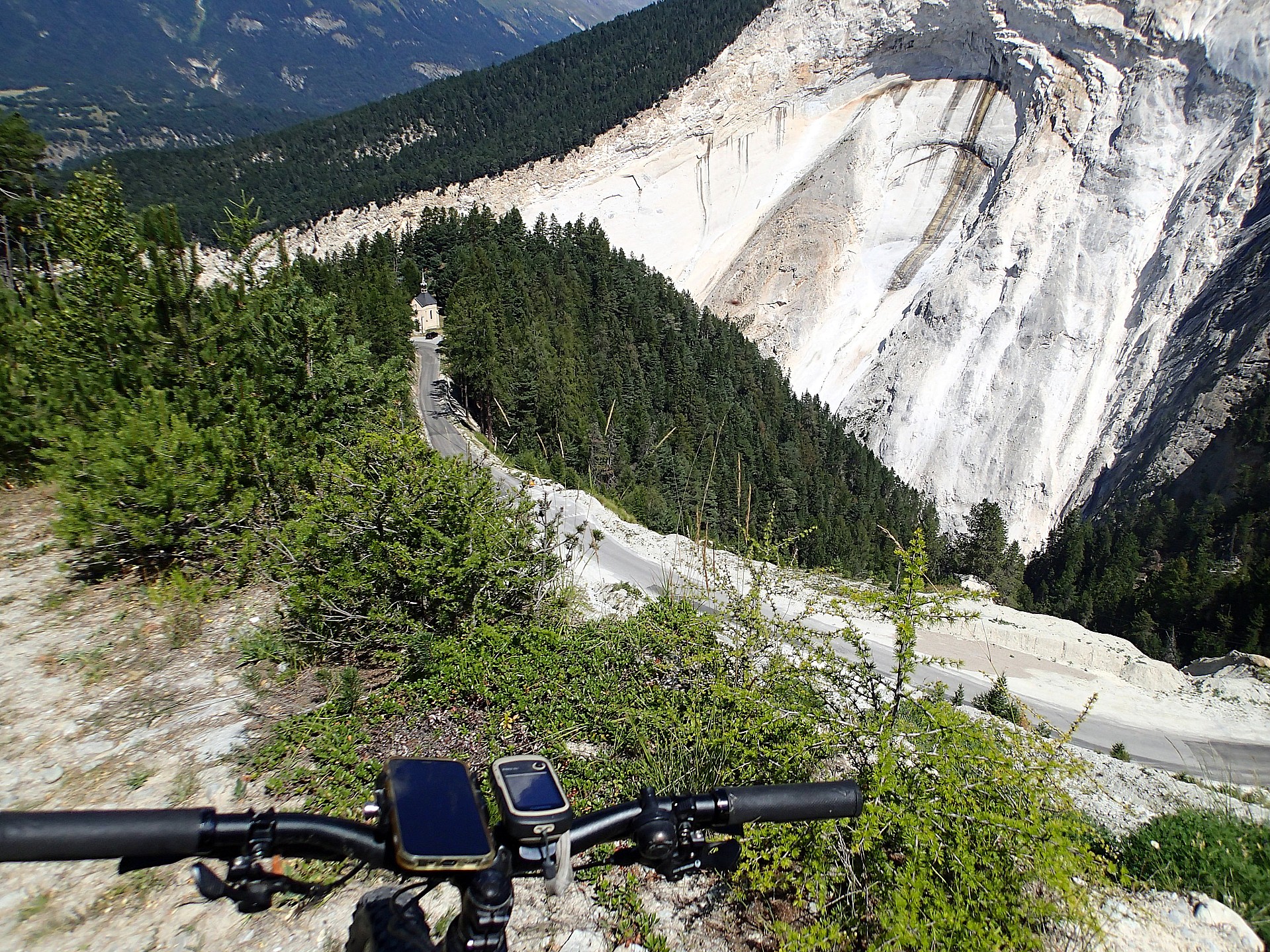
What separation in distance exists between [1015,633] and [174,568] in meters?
26.3

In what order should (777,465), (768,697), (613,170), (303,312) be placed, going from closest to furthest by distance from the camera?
(768,697) < (303,312) < (777,465) < (613,170)

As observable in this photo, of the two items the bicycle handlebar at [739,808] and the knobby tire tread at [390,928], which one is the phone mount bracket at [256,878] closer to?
the knobby tire tread at [390,928]

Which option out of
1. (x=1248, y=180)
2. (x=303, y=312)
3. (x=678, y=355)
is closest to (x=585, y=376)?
(x=678, y=355)

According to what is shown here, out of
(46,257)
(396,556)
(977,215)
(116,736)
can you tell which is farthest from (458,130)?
(116,736)

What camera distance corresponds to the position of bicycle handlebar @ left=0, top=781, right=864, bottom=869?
1.39 m

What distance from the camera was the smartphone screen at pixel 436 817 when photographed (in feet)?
4.77

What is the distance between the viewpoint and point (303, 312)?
8477 millimetres

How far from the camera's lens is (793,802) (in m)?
1.97

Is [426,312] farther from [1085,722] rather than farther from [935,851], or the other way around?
[935,851]

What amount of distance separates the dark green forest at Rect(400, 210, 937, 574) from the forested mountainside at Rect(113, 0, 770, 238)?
15649mm

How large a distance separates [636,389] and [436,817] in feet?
148

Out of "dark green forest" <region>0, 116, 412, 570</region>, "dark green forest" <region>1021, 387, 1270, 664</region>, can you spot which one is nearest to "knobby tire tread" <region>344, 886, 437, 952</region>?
"dark green forest" <region>0, 116, 412, 570</region>

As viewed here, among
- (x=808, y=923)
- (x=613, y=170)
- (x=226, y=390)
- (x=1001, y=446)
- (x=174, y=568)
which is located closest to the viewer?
(x=808, y=923)

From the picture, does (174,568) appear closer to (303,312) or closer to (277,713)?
(277,713)
